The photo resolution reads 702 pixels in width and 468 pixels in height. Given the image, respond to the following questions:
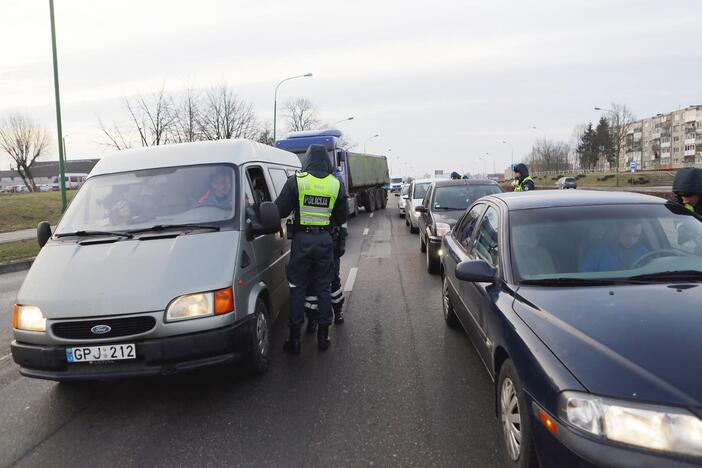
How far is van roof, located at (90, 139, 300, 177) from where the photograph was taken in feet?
15.4

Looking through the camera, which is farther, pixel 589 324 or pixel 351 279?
pixel 351 279

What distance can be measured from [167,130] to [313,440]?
34.1 metres

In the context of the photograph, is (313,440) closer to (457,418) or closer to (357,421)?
(357,421)

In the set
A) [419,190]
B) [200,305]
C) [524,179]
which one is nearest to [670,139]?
[419,190]

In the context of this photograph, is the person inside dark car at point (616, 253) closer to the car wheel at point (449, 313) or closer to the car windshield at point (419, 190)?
the car wheel at point (449, 313)

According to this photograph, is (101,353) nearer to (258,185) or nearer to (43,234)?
(43,234)

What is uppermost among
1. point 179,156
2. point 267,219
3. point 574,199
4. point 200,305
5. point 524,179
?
point 179,156

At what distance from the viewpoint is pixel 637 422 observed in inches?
72.8

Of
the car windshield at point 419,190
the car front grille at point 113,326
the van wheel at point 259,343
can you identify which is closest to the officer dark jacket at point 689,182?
the van wheel at point 259,343

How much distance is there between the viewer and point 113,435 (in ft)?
10.8

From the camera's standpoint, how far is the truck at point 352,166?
18100 millimetres

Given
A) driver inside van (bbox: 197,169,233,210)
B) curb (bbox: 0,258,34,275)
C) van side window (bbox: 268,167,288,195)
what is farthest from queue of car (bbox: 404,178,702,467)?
curb (bbox: 0,258,34,275)

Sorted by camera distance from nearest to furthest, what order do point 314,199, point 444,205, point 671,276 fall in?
point 671,276, point 314,199, point 444,205

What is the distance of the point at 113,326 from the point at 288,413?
1.38 m
